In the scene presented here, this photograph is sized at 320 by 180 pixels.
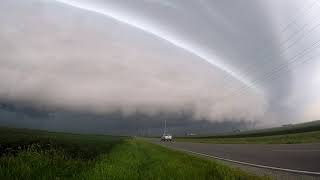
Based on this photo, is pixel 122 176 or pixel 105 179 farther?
pixel 122 176

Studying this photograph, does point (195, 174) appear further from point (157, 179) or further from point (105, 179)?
point (105, 179)

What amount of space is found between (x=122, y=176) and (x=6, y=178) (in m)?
3.53

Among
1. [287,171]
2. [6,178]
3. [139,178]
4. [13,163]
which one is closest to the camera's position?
[6,178]

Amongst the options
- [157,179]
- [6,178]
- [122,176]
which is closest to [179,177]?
[157,179]

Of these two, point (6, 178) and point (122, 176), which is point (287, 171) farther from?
point (6, 178)

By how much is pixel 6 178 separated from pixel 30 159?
4.84 meters

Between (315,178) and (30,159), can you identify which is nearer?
(315,178)

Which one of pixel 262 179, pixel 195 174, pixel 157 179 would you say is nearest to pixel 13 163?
pixel 157 179

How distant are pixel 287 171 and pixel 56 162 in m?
8.91

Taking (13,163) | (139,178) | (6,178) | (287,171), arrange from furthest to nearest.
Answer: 1. (287,171)
2. (13,163)
3. (139,178)
4. (6,178)

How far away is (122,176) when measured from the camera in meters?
13.1

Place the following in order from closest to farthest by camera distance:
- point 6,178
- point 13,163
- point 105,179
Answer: point 6,178 < point 105,179 < point 13,163

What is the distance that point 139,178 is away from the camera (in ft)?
42.8

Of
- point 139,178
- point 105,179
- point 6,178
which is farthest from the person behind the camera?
point 139,178
